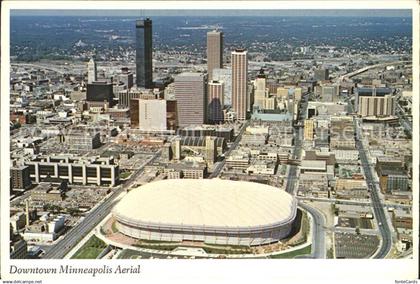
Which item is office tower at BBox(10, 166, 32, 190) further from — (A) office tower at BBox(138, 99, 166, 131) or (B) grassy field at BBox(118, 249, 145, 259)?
(A) office tower at BBox(138, 99, 166, 131)

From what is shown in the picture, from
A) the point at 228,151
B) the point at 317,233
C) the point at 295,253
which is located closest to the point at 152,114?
the point at 228,151

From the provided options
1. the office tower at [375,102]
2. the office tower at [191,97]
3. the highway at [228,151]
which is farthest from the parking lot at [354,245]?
the office tower at [191,97]

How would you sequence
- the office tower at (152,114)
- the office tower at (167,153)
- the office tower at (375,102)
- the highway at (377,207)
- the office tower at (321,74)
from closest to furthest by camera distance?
the highway at (377,207)
the office tower at (167,153)
the office tower at (375,102)
the office tower at (321,74)
the office tower at (152,114)

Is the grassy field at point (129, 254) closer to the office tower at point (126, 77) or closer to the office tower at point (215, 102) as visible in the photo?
the office tower at point (215, 102)

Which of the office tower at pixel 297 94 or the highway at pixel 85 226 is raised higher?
the office tower at pixel 297 94

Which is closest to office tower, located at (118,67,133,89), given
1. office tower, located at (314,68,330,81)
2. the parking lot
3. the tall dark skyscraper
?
the tall dark skyscraper

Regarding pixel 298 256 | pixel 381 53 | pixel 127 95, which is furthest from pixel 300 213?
pixel 127 95

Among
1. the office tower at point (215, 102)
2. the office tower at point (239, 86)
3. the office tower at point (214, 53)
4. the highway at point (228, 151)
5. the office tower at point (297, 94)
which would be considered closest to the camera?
the highway at point (228, 151)
